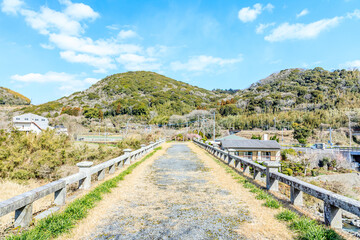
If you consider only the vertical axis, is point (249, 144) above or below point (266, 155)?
above

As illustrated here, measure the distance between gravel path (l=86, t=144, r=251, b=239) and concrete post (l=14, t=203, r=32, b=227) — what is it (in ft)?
3.90

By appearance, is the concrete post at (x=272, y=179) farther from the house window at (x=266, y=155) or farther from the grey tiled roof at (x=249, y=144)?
the house window at (x=266, y=155)

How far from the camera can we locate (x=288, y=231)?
3514mm

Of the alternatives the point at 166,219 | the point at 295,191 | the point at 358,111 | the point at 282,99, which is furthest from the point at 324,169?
the point at 282,99

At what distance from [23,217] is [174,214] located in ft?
8.92

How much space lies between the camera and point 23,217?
3543 millimetres

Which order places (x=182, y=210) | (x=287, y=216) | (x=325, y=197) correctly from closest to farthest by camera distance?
1. (x=325, y=197)
2. (x=287, y=216)
3. (x=182, y=210)

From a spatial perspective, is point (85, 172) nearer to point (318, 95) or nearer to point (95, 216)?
point (95, 216)

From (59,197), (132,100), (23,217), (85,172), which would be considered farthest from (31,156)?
(132,100)

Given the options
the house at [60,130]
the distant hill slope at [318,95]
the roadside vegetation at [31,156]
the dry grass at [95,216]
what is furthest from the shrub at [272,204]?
the distant hill slope at [318,95]

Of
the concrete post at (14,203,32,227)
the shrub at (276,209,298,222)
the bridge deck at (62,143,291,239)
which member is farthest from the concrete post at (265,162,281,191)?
the concrete post at (14,203,32,227)

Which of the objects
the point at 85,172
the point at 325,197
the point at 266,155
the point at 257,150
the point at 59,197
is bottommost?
the point at 266,155

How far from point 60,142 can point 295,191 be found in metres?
15.5

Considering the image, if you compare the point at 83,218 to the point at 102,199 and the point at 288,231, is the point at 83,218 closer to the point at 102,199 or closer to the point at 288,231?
the point at 102,199
